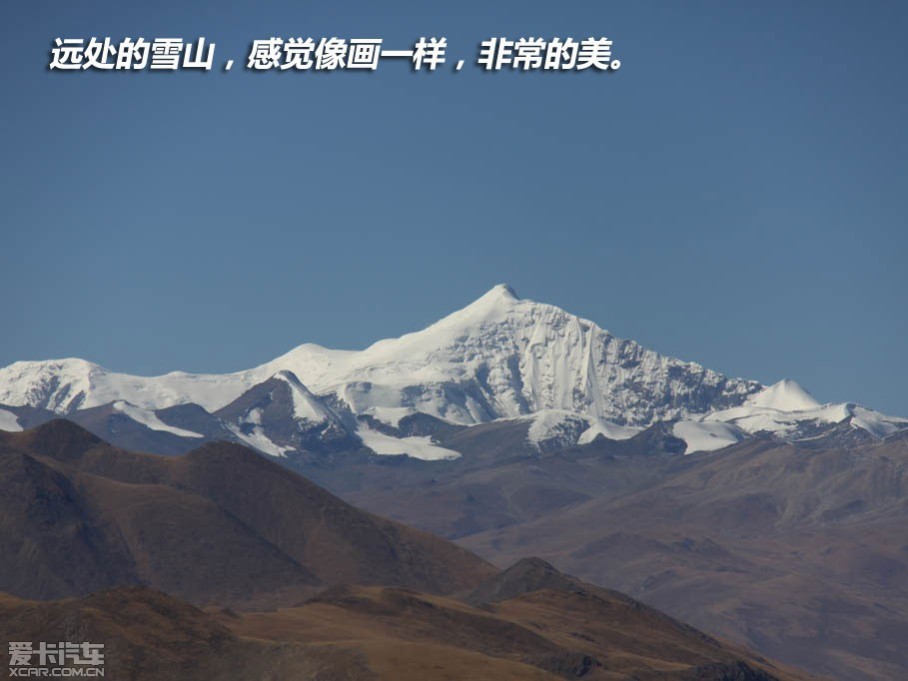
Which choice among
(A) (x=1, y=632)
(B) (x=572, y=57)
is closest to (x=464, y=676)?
(A) (x=1, y=632)

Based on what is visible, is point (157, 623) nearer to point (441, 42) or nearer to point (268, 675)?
point (268, 675)

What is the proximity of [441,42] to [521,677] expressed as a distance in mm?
64664

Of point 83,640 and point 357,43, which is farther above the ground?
point 357,43

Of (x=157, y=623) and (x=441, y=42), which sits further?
(x=157, y=623)

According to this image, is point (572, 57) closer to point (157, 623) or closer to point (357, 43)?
point (357, 43)

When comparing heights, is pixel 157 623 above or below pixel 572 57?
below

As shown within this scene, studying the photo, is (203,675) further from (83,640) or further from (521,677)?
(521,677)

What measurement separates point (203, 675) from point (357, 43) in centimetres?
6396

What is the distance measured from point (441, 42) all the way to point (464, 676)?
6114 cm

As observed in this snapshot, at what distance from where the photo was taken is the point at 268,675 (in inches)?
7436

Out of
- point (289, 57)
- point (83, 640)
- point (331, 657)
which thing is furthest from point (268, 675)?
point (289, 57)

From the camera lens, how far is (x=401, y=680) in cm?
18350

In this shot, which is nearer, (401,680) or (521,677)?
(401,680)

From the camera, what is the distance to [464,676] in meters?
188
